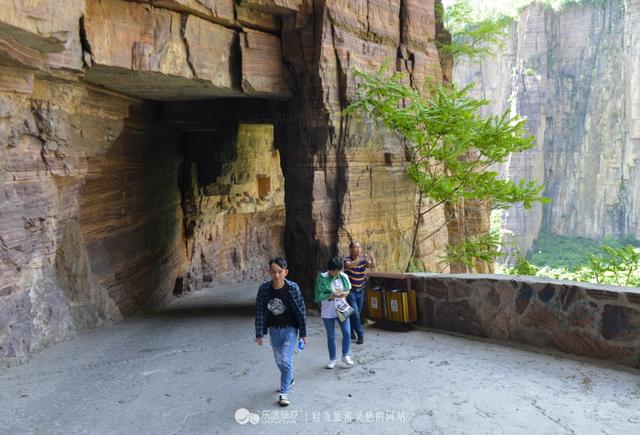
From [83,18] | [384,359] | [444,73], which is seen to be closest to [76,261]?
[83,18]

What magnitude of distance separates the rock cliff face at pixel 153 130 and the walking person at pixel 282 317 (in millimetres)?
3585

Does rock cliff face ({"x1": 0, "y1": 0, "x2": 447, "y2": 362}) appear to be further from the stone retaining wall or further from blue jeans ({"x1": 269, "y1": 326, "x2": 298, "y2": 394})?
blue jeans ({"x1": 269, "y1": 326, "x2": 298, "y2": 394})

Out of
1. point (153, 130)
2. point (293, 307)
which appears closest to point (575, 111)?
point (153, 130)

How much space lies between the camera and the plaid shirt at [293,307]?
4.75 m

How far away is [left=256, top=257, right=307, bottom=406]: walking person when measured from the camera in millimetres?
4742

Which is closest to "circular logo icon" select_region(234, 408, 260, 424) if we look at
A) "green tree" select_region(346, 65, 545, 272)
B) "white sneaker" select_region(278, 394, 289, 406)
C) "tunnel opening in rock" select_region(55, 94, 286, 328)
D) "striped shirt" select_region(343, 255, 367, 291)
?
"white sneaker" select_region(278, 394, 289, 406)

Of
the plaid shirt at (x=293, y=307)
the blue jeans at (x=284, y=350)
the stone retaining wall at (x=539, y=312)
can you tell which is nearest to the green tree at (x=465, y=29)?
the stone retaining wall at (x=539, y=312)

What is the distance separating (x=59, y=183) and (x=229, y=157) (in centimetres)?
874

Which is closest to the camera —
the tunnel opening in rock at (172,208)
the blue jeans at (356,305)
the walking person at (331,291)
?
the walking person at (331,291)

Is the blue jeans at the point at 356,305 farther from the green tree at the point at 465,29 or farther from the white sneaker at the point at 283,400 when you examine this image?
the green tree at the point at 465,29

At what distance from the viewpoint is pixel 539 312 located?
6.03m

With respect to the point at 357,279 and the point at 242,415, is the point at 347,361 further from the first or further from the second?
the point at 242,415

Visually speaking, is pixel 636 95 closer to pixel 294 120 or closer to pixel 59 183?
pixel 294 120

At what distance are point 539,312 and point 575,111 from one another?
6267 cm
